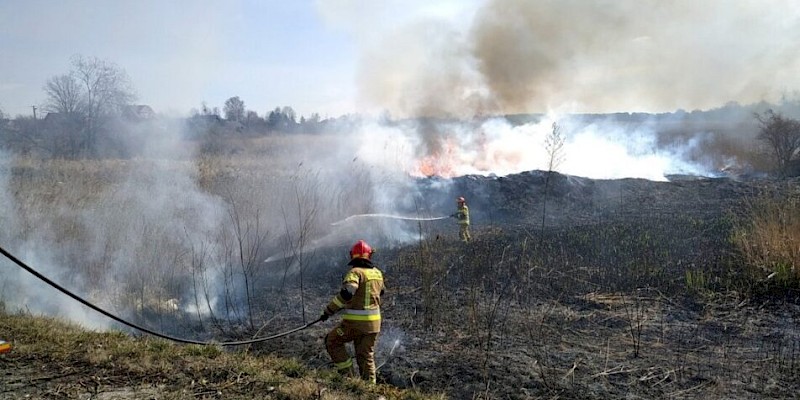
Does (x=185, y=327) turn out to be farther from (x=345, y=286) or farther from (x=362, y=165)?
(x=362, y=165)

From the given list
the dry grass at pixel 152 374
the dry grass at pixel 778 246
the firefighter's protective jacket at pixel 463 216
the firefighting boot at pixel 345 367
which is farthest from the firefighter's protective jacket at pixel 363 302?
the firefighter's protective jacket at pixel 463 216

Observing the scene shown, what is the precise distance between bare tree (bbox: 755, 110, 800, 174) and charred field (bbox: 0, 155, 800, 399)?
53.6ft

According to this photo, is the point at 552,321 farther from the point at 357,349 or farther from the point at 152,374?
the point at 152,374

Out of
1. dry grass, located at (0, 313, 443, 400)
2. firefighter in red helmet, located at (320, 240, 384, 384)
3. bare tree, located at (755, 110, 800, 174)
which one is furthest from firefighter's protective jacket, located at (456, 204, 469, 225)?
bare tree, located at (755, 110, 800, 174)

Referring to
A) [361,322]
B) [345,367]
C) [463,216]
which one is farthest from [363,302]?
[463,216]

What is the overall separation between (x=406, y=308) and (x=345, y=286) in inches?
134

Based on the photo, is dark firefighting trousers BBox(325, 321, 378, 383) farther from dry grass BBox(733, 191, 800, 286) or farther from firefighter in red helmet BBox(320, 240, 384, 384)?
dry grass BBox(733, 191, 800, 286)

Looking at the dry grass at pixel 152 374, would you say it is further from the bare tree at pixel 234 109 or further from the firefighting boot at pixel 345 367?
the bare tree at pixel 234 109

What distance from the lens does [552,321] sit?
7555mm

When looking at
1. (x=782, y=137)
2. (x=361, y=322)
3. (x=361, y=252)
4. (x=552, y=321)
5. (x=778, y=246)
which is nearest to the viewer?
(x=361, y=322)

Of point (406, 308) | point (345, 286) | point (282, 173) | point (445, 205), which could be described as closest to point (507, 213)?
point (445, 205)

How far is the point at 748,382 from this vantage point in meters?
5.48

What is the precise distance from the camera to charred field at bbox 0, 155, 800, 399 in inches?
215

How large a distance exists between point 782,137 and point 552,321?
26.5 metres
